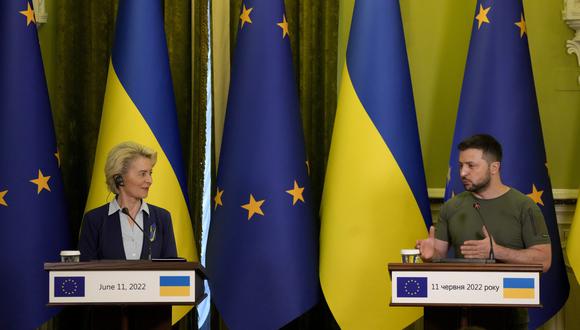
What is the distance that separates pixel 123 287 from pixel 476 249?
151 centimetres

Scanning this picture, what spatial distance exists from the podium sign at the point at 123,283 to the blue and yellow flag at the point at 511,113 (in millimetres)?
1814

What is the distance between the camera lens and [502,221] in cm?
463

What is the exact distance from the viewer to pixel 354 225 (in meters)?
5.40

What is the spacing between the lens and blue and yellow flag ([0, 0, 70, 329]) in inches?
211

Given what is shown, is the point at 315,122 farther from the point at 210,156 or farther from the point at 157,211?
the point at 157,211

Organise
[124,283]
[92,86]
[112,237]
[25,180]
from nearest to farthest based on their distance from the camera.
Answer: [124,283] < [112,237] < [25,180] < [92,86]

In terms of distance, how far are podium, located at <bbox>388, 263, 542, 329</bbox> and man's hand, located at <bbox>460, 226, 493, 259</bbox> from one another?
0.34 metres

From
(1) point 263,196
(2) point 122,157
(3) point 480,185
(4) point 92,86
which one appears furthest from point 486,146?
(4) point 92,86

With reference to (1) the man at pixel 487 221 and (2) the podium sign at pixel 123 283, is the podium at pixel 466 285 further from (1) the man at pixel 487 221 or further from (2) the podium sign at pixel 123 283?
(2) the podium sign at pixel 123 283

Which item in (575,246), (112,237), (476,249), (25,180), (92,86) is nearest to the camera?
(476,249)

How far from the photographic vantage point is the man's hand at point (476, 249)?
173 inches

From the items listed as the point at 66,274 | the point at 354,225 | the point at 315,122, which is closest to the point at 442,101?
the point at 315,122

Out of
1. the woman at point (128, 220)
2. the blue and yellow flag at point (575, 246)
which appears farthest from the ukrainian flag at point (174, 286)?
the blue and yellow flag at point (575, 246)

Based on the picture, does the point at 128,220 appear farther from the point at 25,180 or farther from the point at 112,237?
the point at 25,180
